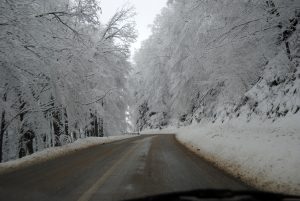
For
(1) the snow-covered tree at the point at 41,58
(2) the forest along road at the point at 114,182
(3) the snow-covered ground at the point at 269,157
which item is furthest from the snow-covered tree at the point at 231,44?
(2) the forest along road at the point at 114,182

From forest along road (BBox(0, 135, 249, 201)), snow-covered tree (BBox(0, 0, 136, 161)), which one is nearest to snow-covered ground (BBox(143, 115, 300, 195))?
forest along road (BBox(0, 135, 249, 201))

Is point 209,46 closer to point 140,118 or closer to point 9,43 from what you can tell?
point 9,43

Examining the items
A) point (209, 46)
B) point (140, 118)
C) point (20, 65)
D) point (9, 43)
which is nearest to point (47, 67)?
point (20, 65)

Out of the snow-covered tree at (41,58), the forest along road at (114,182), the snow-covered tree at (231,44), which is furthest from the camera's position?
the snow-covered tree at (231,44)

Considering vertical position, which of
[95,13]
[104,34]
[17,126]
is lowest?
[17,126]

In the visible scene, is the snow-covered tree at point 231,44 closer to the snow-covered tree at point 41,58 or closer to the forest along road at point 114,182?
the snow-covered tree at point 41,58

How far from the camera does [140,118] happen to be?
73.6 m

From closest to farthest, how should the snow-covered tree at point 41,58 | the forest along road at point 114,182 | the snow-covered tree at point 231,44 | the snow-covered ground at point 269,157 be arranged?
1. the snow-covered ground at point 269,157
2. the forest along road at point 114,182
3. the snow-covered tree at point 41,58
4. the snow-covered tree at point 231,44

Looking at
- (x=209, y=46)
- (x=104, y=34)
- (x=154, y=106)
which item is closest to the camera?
(x=209, y=46)

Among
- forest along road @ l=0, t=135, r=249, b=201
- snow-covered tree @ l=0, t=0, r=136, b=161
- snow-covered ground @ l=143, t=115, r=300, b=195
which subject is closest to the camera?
snow-covered ground @ l=143, t=115, r=300, b=195

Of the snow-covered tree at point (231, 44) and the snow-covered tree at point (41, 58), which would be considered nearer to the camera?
the snow-covered tree at point (41, 58)

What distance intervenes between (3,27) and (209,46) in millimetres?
7757

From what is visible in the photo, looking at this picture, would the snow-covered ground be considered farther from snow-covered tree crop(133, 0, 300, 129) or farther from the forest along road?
snow-covered tree crop(133, 0, 300, 129)

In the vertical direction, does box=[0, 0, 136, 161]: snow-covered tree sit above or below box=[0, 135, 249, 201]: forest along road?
above
